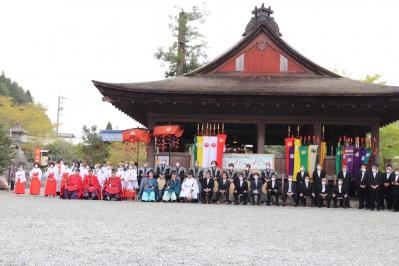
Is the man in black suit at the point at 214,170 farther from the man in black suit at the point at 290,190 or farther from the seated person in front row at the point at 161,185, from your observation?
the man in black suit at the point at 290,190

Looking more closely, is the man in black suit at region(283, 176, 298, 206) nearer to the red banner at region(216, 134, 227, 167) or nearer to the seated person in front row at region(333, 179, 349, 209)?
the seated person in front row at region(333, 179, 349, 209)

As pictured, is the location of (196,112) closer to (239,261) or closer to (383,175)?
(383,175)

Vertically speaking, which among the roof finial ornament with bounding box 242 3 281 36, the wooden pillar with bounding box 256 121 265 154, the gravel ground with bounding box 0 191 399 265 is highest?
the roof finial ornament with bounding box 242 3 281 36

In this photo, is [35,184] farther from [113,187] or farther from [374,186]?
[374,186]

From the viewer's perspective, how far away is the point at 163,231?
8.73 m

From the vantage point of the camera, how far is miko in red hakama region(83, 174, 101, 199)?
18297mm

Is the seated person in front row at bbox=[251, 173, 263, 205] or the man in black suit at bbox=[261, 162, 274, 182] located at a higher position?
the man in black suit at bbox=[261, 162, 274, 182]

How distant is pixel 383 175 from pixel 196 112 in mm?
6591

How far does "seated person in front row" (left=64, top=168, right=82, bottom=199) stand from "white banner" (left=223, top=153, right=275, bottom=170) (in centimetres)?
511

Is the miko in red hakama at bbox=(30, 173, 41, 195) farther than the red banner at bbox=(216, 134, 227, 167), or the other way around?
the miko in red hakama at bbox=(30, 173, 41, 195)

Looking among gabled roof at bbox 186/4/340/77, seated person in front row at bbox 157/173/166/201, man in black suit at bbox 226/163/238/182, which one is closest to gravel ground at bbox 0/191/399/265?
man in black suit at bbox 226/163/238/182

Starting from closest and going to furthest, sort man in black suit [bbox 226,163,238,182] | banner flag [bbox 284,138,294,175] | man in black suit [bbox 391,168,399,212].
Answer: man in black suit [bbox 391,168,399,212]
man in black suit [bbox 226,163,238,182]
banner flag [bbox 284,138,294,175]

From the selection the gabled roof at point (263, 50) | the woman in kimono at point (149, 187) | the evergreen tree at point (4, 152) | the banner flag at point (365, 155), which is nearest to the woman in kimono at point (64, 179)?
the woman in kimono at point (149, 187)

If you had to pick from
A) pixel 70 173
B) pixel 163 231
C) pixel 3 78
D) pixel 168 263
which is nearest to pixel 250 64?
pixel 70 173
